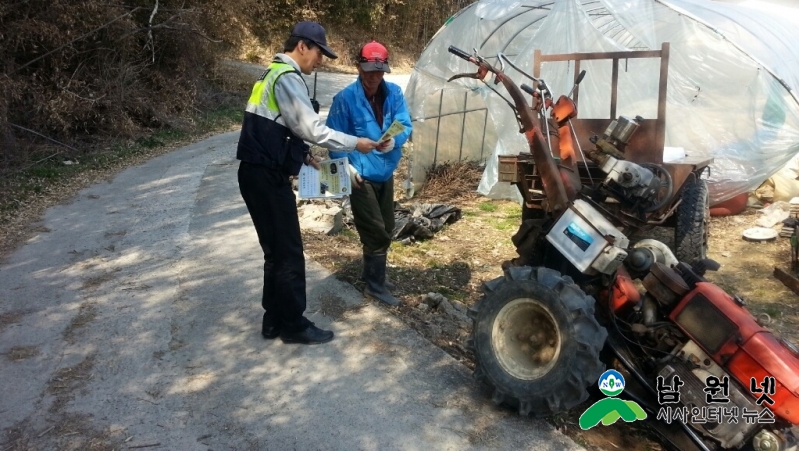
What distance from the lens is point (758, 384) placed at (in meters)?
2.83

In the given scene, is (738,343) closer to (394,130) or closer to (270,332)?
(394,130)

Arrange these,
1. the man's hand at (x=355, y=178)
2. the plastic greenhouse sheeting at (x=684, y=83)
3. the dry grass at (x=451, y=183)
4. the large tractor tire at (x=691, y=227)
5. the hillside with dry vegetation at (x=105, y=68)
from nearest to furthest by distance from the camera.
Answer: the man's hand at (x=355, y=178), the large tractor tire at (x=691, y=227), the plastic greenhouse sheeting at (x=684, y=83), the dry grass at (x=451, y=183), the hillside with dry vegetation at (x=105, y=68)

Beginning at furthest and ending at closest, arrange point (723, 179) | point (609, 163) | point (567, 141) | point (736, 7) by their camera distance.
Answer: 1. point (736, 7)
2. point (723, 179)
3. point (567, 141)
4. point (609, 163)

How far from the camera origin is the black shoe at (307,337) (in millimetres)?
3855

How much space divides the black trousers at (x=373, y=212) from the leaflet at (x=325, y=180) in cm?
27

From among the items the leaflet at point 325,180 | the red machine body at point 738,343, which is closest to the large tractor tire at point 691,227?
the red machine body at point 738,343

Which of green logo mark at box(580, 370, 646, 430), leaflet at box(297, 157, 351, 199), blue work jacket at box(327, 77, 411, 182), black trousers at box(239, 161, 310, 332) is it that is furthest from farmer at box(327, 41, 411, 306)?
green logo mark at box(580, 370, 646, 430)

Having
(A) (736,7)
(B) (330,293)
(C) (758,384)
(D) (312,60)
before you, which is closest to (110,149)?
(B) (330,293)

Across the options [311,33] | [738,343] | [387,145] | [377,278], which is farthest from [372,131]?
[738,343]

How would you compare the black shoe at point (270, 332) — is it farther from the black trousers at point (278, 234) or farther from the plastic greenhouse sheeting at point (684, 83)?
the plastic greenhouse sheeting at point (684, 83)

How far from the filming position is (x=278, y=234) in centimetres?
358

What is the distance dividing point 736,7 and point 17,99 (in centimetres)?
1161

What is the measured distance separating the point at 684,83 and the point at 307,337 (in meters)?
6.77

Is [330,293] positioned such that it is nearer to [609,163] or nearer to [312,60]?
[312,60]
